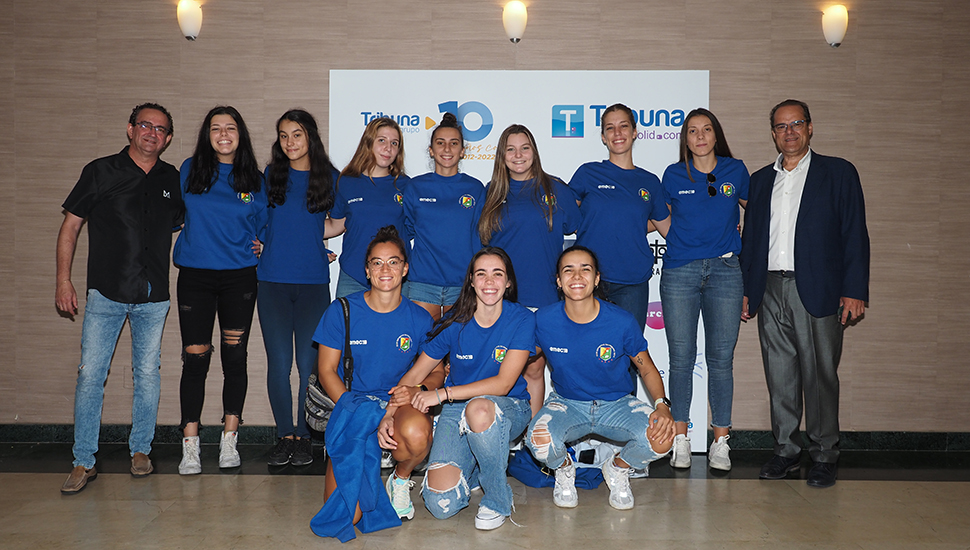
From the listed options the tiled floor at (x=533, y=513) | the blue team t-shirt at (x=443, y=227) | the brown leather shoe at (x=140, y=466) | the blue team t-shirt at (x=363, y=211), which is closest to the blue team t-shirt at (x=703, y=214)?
the blue team t-shirt at (x=443, y=227)

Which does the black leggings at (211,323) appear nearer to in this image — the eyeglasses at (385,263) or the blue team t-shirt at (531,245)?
the eyeglasses at (385,263)

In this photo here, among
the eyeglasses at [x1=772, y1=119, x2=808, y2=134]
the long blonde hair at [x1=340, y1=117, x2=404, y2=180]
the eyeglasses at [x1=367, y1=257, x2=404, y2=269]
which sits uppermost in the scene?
the eyeglasses at [x1=772, y1=119, x2=808, y2=134]

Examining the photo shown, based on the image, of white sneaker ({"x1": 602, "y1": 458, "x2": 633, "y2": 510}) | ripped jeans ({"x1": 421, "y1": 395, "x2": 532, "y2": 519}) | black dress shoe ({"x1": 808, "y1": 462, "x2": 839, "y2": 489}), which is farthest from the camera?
black dress shoe ({"x1": 808, "y1": 462, "x2": 839, "y2": 489})

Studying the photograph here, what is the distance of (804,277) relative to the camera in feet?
10.6

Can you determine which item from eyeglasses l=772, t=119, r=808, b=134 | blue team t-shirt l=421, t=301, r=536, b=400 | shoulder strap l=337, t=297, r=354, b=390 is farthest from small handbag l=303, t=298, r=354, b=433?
eyeglasses l=772, t=119, r=808, b=134

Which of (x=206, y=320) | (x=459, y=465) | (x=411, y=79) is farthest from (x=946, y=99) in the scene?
(x=206, y=320)

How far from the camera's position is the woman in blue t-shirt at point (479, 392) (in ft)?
8.40

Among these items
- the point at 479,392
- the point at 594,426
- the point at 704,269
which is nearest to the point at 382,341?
the point at 479,392

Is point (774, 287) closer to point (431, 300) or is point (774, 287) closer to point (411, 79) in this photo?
point (431, 300)

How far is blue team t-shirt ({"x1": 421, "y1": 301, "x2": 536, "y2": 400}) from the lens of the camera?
2.71 meters

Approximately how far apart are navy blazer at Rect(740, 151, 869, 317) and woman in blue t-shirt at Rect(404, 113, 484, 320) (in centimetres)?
162

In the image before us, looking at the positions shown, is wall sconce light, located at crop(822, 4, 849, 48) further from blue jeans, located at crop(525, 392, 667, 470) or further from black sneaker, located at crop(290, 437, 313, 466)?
black sneaker, located at crop(290, 437, 313, 466)

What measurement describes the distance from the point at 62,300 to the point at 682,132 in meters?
3.26

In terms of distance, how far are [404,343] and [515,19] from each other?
2.11 meters
